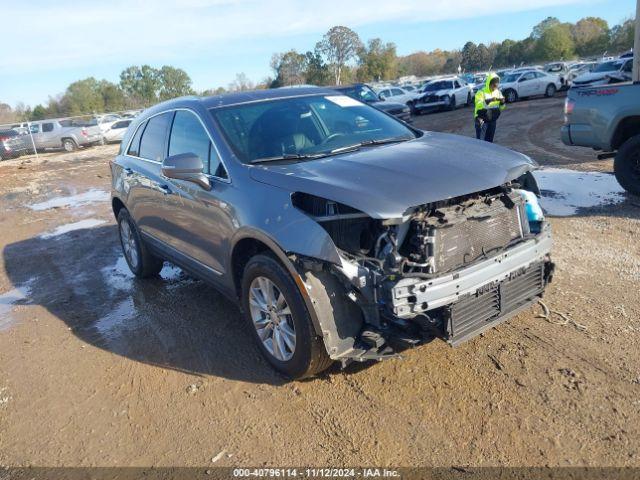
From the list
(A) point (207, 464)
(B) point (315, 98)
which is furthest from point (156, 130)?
(A) point (207, 464)

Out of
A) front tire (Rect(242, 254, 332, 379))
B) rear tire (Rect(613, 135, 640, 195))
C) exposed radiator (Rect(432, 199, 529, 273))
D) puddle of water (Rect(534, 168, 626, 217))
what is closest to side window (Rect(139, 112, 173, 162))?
front tire (Rect(242, 254, 332, 379))

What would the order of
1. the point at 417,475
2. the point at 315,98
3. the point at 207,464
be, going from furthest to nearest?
the point at 315,98
the point at 207,464
the point at 417,475

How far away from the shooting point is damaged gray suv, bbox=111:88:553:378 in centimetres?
307

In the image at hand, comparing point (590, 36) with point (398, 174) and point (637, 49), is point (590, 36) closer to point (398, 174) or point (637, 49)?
point (637, 49)

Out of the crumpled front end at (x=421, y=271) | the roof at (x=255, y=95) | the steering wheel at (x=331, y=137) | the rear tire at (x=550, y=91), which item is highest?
the roof at (x=255, y=95)

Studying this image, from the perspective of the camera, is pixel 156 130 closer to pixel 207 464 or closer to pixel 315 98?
pixel 315 98

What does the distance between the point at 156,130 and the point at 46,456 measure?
3139 mm

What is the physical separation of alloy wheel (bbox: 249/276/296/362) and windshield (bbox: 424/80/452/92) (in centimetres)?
2569

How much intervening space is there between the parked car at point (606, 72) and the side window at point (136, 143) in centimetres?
2352

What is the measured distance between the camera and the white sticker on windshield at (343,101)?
15.6ft

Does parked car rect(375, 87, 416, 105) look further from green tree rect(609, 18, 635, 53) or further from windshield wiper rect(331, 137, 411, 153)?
green tree rect(609, 18, 635, 53)

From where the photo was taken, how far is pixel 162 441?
127 inches

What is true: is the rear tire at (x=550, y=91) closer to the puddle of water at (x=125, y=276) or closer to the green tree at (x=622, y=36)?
the puddle of water at (x=125, y=276)

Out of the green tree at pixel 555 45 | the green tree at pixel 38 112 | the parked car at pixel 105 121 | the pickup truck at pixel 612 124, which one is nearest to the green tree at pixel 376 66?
the green tree at pixel 555 45
